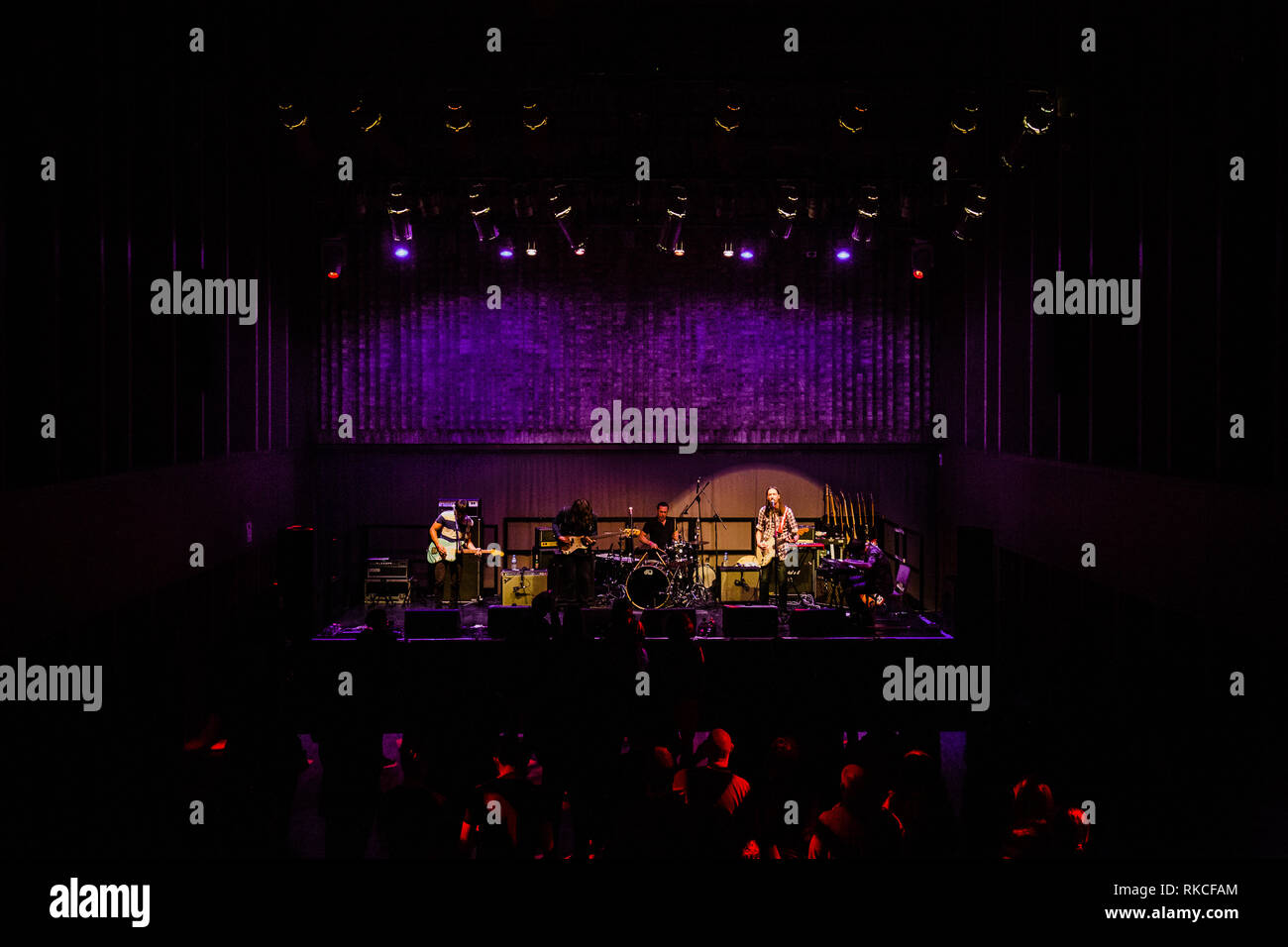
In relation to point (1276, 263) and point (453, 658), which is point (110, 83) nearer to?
point (453, 658)

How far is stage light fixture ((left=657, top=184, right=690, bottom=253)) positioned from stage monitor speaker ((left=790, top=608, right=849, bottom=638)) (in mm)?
5355

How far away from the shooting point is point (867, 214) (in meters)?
12.2

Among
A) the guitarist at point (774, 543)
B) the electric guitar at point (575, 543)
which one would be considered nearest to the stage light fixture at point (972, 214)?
the guitarist at point (774, 543)

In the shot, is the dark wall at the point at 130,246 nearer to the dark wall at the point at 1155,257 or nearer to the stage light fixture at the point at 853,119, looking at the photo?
the stage light fixture at the point at 853,119

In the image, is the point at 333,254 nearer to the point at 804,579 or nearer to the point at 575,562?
the point at 575,562

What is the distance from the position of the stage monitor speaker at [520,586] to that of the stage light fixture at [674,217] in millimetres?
4972

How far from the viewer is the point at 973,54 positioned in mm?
11898

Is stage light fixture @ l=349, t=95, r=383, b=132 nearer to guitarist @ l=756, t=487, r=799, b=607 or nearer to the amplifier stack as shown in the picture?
the amplifier stack

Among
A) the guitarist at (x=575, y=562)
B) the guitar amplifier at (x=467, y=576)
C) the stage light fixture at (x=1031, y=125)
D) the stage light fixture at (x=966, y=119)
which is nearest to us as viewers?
the stage light fixture at (x=1031, y=125)

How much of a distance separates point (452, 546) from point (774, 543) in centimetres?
443

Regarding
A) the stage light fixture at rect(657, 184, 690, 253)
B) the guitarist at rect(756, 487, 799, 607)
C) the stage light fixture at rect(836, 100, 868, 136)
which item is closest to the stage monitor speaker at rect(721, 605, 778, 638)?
the guitarist at rect(756, 487, 799, 607)

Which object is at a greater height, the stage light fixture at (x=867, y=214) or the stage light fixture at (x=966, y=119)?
the stage light fixture at (x=966, y=119)

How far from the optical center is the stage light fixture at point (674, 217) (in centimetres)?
1191
